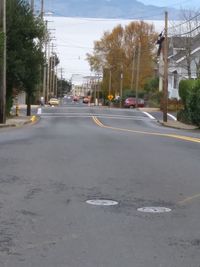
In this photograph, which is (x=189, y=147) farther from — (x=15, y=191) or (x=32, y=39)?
(x=32, y=39)

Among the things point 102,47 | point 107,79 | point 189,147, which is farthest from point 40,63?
point 107,79

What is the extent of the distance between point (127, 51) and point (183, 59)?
126 ft

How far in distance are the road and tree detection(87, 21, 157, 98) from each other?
9001 centimetres

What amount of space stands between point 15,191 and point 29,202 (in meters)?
1.00

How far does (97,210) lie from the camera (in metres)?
8.82

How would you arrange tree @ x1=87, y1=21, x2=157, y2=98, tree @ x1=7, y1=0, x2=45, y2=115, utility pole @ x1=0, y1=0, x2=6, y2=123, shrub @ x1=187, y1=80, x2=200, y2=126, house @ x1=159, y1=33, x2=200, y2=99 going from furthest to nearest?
tree @ x1=87, y1=21, x2=157, y2=98, house @ x1=159, y1=33, x2=200, y2=99, tree @ x1=7, y1=0, x2=45, y2=115, shrub @ x1=187, y1=80, x2=200, y2=126, utility pole @ x1=0, y1=0, x2=6, y2=123

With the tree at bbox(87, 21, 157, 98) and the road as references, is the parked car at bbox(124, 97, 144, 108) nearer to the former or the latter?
the tree at bbox(87, 21, 157, 98)

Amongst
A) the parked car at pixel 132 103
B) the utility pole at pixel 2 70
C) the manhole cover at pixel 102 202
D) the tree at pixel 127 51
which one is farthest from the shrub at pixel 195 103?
the tree at pixel 127 51

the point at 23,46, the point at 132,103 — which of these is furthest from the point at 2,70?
the point at 132,103

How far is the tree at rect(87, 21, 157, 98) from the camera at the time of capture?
351 ft

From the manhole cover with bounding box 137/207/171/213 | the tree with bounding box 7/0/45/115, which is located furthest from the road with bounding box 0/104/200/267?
the tree with bounding box 7/0/45/115

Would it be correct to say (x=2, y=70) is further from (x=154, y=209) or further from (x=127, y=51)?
(x=127, y=51)

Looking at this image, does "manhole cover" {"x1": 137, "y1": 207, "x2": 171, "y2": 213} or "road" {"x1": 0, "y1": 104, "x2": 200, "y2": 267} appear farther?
"manhole cover" {"x1": 137, "y1": 207, "x2": 171, "y2": 213}

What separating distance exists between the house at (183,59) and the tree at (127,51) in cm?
2072
